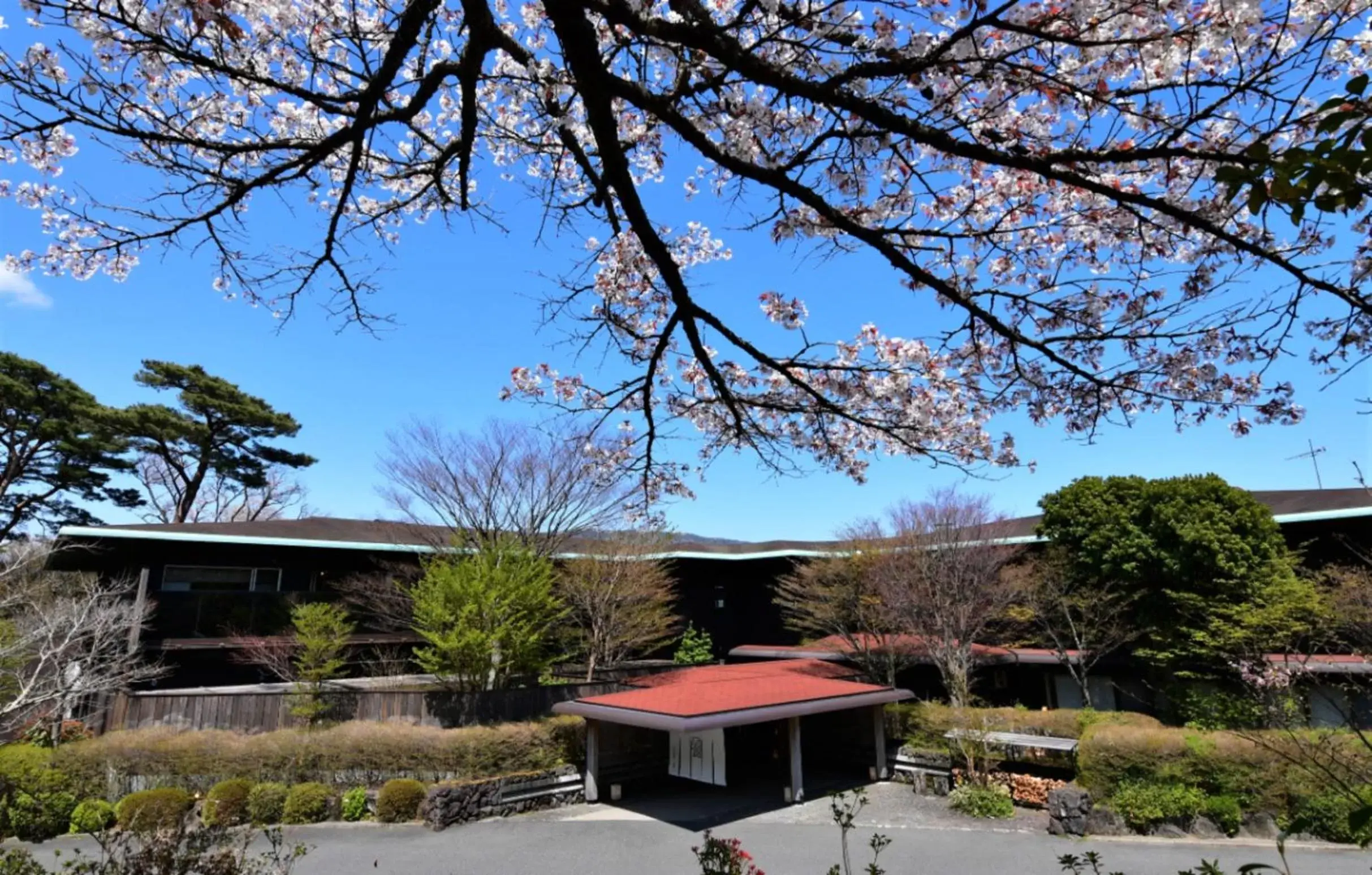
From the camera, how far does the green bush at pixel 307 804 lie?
10.5m

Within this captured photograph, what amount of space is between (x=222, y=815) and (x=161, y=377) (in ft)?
64.7

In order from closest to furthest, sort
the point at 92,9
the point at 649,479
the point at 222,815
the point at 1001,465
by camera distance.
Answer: the point at 92,9, the point at 1001,465, the point at 649,479, the point at 222,815

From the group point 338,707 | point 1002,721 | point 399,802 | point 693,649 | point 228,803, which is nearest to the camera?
point 228,803

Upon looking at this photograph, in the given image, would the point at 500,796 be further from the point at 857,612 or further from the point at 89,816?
the point at 857,612

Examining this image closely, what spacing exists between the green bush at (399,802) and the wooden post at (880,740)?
312 inches

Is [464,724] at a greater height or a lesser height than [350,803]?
greater

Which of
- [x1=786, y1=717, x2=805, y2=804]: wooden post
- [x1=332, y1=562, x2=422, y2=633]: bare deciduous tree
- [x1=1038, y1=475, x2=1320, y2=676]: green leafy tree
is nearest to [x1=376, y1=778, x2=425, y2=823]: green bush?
[x1=332, y1=562, x2=422, y2=633]: bare deciduous tree

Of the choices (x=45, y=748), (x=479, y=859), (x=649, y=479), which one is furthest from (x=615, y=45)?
(x=45, y=748)

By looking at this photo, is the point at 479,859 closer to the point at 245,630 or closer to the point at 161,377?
the point at 245,630

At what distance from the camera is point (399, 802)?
35.3ft

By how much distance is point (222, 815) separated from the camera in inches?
393

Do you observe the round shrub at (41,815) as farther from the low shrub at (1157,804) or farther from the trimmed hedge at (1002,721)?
the low shrub at (1157,804)

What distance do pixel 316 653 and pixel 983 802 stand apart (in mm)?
11851

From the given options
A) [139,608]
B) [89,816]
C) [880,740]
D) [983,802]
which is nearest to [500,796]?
[89,816]
